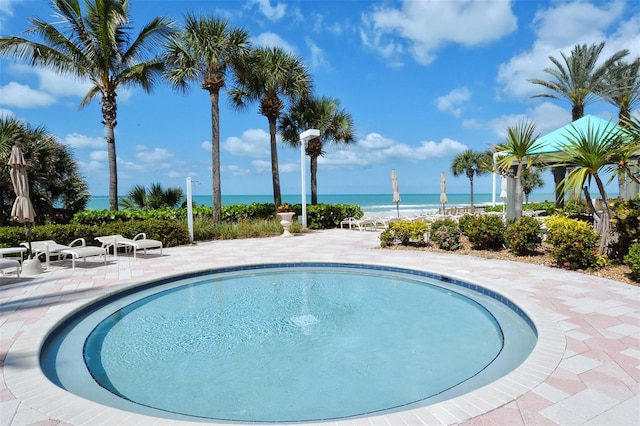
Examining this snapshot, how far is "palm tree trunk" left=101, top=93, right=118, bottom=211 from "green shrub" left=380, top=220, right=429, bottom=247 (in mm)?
10048

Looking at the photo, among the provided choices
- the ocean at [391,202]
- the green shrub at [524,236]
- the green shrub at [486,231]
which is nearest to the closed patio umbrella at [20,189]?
the green shrub at [486,231]

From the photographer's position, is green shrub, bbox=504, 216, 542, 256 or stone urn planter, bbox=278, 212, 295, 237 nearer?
green shrub, bbox=504, 216, 542, 256

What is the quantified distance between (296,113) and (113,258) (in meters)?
12.5

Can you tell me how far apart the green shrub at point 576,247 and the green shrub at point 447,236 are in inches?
98.1

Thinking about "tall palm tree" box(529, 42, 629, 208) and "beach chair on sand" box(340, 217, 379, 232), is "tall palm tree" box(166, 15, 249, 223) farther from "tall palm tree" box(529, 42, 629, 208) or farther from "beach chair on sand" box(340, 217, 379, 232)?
"tall palm tree" box(529, 42, 629, 208)

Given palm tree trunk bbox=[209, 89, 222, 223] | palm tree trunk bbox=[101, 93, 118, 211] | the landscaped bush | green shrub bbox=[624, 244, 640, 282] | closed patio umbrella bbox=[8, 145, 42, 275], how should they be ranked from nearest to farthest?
green shrub bbox=[624, 244, 640, 282]
the landscaped bush
closed patio umbrella bbox=[8, 145, 42, 275]
palm tree trunk bbox=[101, 93, 118, 211]
palm tree trunk bbox=[209, 89, 222, 223]

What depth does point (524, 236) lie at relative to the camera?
7.82 metres

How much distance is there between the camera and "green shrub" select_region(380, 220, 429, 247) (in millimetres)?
9891

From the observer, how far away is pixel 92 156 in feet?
63.9

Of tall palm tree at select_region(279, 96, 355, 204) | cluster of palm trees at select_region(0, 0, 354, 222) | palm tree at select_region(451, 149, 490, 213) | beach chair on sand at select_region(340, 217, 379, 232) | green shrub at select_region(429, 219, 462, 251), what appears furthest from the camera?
palm tree at select_region(451, 149, 490, 213)

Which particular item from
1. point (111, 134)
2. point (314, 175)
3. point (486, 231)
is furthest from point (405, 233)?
point (111, 134)

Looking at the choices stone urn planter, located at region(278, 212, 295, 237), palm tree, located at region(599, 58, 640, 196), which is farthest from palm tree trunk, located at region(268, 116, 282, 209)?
palm tree, located at region(599, 58, 640, 196)

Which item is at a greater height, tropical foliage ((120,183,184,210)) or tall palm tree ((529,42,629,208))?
tall palm tree ((529,42,629,208))

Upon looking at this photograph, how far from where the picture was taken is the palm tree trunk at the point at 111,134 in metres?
13.2
